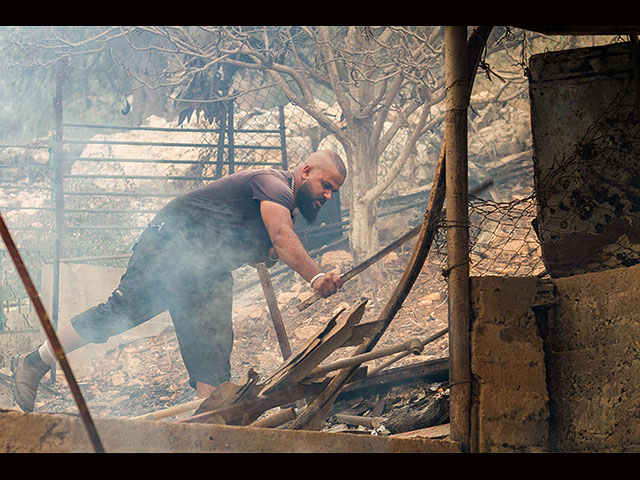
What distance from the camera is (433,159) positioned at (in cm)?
1282

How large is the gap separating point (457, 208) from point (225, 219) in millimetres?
2021

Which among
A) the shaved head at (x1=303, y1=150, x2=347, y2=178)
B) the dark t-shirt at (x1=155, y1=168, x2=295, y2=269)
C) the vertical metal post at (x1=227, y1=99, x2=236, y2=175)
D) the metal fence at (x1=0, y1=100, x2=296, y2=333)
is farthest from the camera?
the vertical metal post at (x1=227, y1=99, x2=236, y2=175)

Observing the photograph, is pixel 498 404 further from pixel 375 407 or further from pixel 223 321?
pixel 223 321

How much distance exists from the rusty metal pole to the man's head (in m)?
1.71

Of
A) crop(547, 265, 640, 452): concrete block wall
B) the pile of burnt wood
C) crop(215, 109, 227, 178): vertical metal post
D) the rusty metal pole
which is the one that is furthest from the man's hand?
crop(215, 109, 227, 178): vertical metal post

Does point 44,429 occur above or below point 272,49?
below

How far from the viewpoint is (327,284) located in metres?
4.25

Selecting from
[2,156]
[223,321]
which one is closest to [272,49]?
[2,156]

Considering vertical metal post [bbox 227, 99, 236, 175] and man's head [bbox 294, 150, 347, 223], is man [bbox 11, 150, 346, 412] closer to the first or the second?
man's head [bbox 294, 150, 347, 223]

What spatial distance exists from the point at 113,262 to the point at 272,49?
4.61 meters

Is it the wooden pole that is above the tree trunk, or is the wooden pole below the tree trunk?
below

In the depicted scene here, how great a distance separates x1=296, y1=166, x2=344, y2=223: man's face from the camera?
16.6ft

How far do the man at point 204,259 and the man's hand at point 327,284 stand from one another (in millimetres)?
116

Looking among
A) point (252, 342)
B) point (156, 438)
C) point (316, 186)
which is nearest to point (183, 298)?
point (316, 186)
